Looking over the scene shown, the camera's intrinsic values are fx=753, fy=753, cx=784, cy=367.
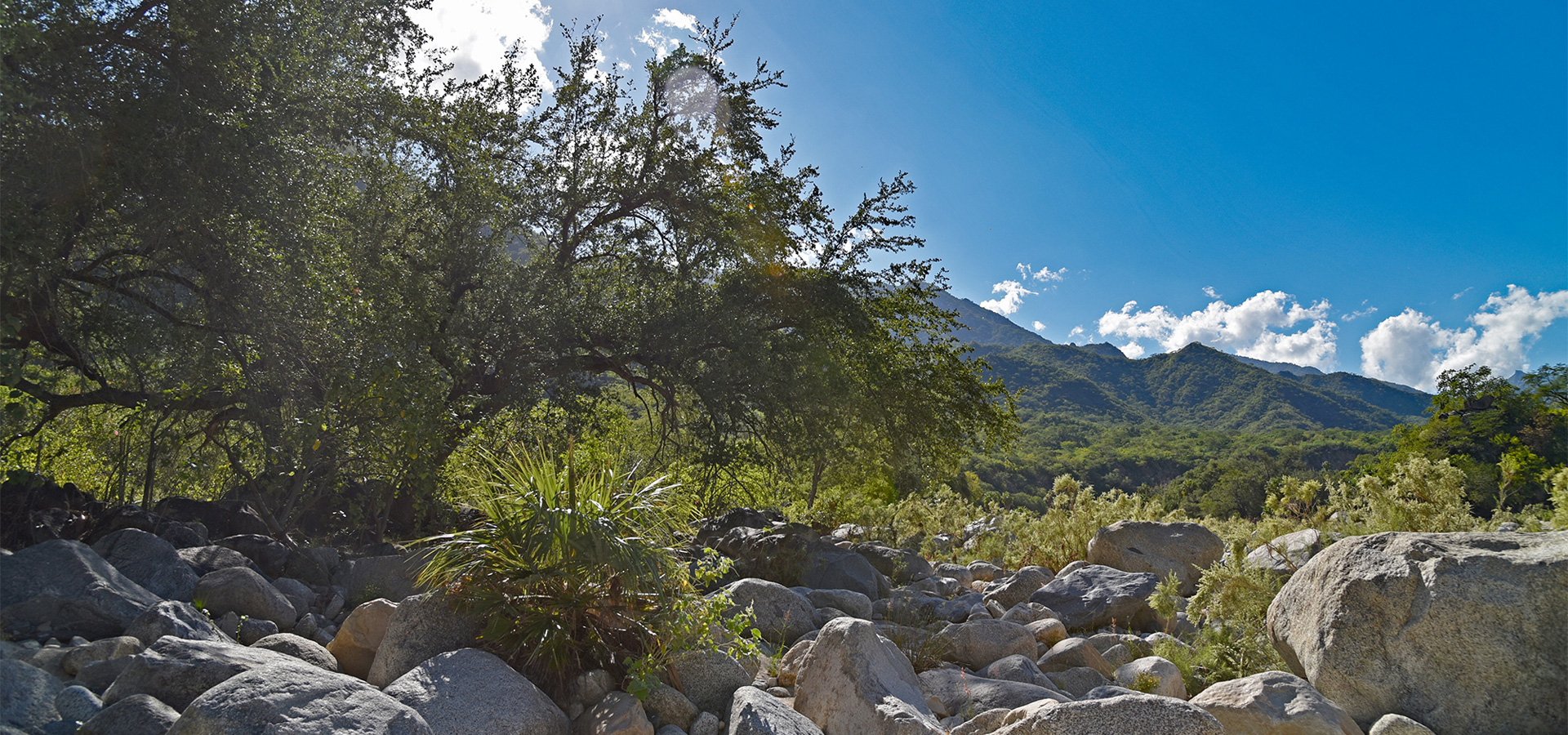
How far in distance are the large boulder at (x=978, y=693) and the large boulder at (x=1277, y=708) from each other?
107 centimetres

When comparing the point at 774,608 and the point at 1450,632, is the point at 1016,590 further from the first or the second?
the point at 1450,632

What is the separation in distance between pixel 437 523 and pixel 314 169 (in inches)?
225

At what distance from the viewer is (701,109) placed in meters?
13.4

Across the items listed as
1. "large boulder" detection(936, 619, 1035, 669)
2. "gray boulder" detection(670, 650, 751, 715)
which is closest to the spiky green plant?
"gray boulder" detection(670, 650, 751, 715)

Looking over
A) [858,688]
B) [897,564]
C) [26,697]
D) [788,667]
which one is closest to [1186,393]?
[897,564]

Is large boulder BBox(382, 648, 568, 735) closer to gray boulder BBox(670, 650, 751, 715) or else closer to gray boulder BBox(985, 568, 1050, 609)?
gray boulder BBox(670, 650, 751, 715)

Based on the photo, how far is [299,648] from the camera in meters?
4.97

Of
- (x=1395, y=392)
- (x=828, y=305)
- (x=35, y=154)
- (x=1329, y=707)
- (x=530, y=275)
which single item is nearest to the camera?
(x=1329, y=707)

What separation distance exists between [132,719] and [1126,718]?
5083mm

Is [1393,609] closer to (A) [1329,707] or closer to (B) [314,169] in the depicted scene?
(A) [1329,707]

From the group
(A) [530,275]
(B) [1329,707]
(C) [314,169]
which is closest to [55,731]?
(C) [314,169]

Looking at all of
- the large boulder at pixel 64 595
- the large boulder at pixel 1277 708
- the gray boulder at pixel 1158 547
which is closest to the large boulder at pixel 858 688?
the large boulder at pixel 1277 708

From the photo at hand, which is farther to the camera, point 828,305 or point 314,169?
point 828,305

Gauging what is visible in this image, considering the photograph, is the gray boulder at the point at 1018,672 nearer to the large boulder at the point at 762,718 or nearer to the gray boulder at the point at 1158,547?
the large boulder at the point at 762,718
